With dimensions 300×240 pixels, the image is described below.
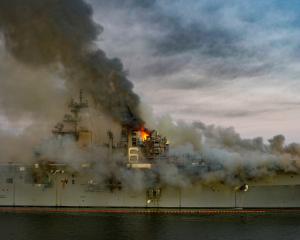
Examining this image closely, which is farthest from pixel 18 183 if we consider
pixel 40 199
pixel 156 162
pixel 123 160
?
pixel 156 162

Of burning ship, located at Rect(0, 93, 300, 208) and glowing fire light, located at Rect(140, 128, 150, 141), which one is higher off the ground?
glowing fire light, located at Rect(140, 128, 150, 141)

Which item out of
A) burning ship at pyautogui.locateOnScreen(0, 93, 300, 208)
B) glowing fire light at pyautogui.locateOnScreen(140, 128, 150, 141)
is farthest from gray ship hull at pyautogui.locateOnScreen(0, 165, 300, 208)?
glowing fire light at pyautogui.locateOnScreen(140, 128, 150, 141)

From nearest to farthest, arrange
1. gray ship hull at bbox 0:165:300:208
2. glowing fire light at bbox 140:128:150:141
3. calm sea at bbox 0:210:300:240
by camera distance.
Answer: calm sea at bbox 0:210:300:240 < gray ship hull at bbox 0:165:300:208 < glowing fire light at bbox 140:128:150:141

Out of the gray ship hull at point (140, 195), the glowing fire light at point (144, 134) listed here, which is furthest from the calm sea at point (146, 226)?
the glowing fire light at point (144, 134)

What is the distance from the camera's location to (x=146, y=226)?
144 feet

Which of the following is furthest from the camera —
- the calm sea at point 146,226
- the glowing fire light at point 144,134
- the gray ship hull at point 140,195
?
the glowing fire light at point 144,134

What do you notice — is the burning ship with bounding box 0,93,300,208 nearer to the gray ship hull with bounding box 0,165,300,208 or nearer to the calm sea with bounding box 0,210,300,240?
the gray ship hull with bounding box 0,165,300,208

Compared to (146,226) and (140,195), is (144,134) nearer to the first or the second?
(140,195)

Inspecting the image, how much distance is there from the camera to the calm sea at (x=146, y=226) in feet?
130

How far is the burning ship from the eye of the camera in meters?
53.2

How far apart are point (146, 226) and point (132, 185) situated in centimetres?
1045

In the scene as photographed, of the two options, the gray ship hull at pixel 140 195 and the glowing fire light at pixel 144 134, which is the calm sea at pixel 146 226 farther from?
the glowing fire light at pixel 144 134

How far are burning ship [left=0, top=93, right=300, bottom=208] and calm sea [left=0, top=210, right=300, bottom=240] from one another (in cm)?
375

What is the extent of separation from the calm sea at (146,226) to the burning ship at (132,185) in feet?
12.3
